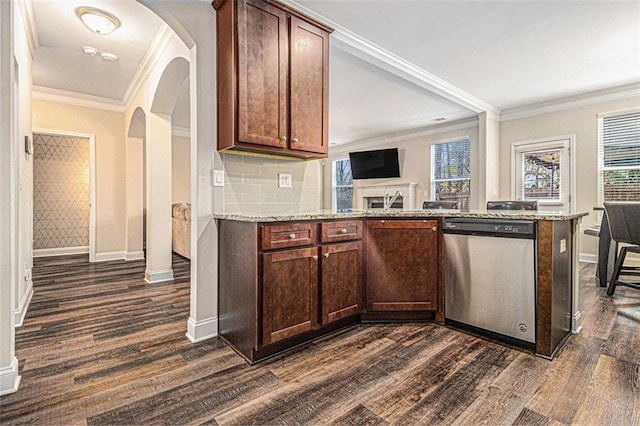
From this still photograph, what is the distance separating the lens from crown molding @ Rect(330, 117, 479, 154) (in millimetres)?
6412

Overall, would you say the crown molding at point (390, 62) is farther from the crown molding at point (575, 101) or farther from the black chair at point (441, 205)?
the black chair at point (441, 205)

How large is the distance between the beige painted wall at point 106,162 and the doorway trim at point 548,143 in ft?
21.6

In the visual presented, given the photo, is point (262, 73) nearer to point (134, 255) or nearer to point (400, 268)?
point (400, 268)

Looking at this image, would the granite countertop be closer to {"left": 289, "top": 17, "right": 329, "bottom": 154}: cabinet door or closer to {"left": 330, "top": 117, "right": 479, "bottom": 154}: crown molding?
{"left": 289, "top": 17, "right": 329, "bottom": 154}: cabinet door

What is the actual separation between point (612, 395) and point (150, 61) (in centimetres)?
471

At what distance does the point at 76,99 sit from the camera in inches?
197

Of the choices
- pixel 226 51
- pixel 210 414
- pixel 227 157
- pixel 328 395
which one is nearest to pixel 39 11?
pixel 226 51

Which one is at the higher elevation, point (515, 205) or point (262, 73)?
point (262, 73)

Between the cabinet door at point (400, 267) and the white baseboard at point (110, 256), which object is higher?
the cabinet door at point (400, 267)

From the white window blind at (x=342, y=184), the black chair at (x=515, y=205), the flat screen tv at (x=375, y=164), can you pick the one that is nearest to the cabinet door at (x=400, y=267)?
the black chair at (x=515, y=205)

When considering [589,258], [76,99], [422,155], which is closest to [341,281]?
[589,258]

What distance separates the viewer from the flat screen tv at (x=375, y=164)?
24.9 ft

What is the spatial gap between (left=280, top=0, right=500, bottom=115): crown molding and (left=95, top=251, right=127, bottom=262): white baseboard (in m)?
4.69

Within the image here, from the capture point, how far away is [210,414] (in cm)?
143
